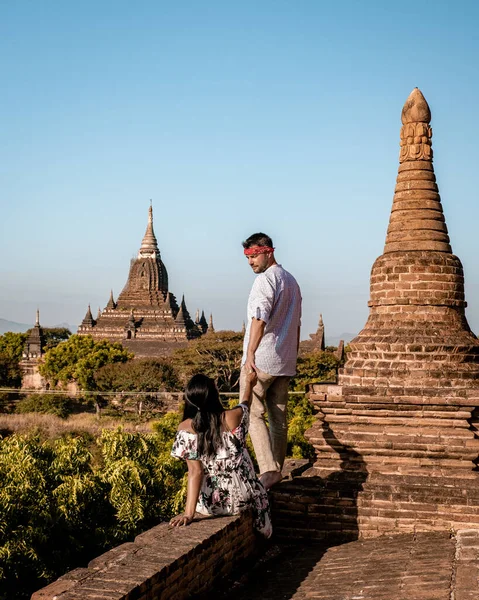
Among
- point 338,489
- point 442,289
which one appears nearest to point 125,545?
point 338,489

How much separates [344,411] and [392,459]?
61cm

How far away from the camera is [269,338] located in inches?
263

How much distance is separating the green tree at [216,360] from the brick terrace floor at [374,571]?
4808 centimetres

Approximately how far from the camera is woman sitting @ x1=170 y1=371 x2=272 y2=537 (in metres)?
5.63

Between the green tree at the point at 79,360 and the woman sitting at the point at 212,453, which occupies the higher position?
the green tree at the point at 79,360

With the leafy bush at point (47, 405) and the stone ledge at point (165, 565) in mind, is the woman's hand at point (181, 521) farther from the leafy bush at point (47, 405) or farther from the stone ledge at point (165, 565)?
the leafy bush at point (47, 405)

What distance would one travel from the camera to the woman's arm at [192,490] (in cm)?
559

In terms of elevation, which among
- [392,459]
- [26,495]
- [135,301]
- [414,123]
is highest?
[135,301]

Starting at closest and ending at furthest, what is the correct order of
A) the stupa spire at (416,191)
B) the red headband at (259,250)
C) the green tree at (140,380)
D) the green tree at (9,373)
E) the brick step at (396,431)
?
the red headband at (259,250), the brick step at (396,431), the stupa spire at (416,191), the green tree at (140,380), the green tree at (9,373)

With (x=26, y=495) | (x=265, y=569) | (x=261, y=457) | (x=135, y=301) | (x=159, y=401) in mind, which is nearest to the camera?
(x=265, y=569)

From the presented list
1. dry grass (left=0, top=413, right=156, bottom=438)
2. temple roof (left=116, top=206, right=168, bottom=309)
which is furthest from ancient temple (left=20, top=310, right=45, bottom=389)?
dry grass (left=0, top=413, right=156, bottom=438)

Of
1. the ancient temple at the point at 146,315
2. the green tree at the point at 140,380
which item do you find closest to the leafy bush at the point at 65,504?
the green tree at the point at 140,380

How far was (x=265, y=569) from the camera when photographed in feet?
20.4

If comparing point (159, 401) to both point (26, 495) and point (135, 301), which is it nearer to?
point (135, 301)
